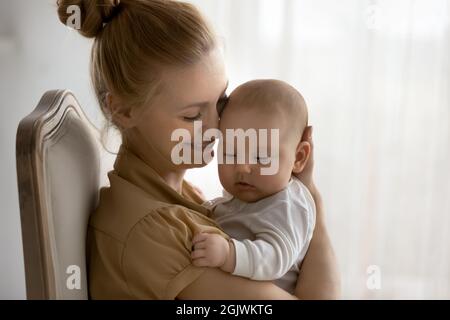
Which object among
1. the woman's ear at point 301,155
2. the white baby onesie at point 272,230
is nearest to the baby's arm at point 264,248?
the white baby onesie at point 272,230

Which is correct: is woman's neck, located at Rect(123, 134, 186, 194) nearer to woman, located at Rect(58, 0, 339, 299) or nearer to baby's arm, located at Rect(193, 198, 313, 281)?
woman, located at Rect(58, 0, 339, 299)

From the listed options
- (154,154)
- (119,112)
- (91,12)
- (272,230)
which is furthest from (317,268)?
(91,12)

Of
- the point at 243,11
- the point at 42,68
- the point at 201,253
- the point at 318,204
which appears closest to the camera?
the point at 201,253

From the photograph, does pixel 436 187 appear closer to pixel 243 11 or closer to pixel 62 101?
pixel 243 11

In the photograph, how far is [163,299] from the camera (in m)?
1.11

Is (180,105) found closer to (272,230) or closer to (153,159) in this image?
(153,159)

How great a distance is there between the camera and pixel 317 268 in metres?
1.31

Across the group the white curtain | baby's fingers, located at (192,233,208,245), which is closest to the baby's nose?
baby's fingers, located at (192,233,208,245)

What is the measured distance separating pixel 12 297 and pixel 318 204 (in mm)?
918

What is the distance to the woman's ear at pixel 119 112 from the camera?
1.27 meters

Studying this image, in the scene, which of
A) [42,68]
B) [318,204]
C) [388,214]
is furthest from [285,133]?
[388,214]

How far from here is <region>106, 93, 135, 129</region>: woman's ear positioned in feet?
4.17

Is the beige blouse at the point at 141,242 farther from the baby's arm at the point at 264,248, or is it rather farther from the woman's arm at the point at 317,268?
the woman's arm at the point at 317,268

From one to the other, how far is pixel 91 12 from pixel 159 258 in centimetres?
50
